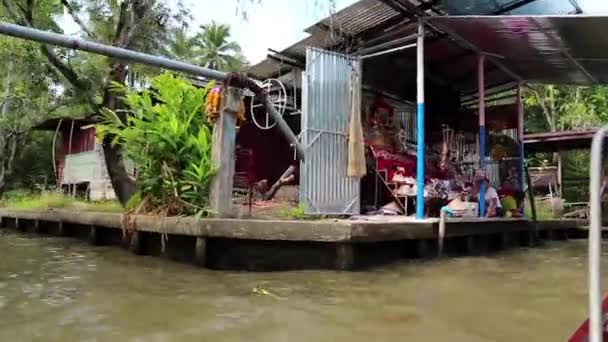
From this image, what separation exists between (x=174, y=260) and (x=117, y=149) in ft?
13.9

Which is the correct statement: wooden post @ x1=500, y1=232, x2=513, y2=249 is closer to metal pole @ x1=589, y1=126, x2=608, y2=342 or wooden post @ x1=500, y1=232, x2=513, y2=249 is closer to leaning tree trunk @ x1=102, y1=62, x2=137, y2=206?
leaning tree trunk @ x1=102, y1=62, x2=137, y2=206

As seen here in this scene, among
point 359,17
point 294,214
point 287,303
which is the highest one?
point 359,17

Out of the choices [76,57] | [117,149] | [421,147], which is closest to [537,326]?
[421,147]

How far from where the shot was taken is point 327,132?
281 inches

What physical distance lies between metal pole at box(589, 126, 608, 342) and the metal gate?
5337 mm

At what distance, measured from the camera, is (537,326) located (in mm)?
3551

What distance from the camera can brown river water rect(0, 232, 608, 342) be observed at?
3387 mm

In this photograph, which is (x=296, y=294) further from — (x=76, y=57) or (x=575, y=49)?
(x=76, y=57)

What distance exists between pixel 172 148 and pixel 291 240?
6.40ft

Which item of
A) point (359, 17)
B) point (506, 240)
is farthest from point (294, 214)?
point (506, 240)

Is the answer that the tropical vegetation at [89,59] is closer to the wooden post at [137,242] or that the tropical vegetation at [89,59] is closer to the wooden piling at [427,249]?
the wooden post at [137,242]

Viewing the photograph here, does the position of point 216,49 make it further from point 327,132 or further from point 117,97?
point 327,132

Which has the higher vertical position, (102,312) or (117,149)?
Result: (117,149)

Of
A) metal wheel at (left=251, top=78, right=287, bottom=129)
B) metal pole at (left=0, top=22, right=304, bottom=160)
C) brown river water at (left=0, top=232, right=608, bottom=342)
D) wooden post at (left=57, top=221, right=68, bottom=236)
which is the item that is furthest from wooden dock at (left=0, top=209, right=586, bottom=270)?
metal wheel at (left=251, top=78, right=287, bottom=129)
